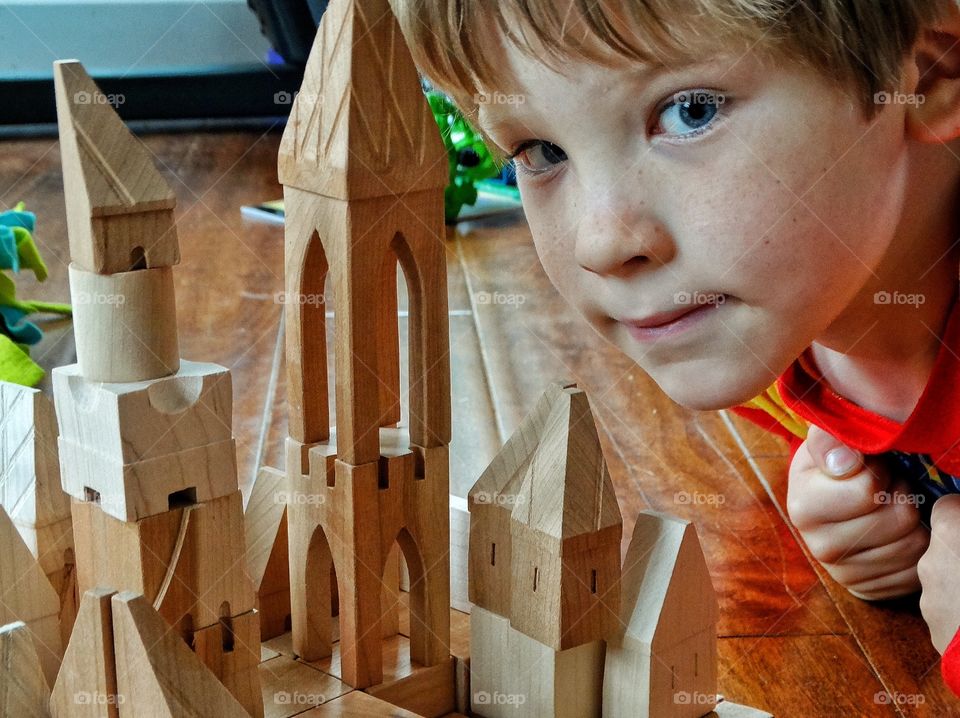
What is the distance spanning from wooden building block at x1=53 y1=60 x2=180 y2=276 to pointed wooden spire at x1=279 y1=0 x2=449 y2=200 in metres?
0.08

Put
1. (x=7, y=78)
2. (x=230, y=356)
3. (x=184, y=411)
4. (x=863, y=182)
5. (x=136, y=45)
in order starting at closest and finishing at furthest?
1. (x=184, y=411)
2. (x=863, y=182)
3. (x=230, y=356)
4. (x=7, y=78)
5. (x=136, y=45)

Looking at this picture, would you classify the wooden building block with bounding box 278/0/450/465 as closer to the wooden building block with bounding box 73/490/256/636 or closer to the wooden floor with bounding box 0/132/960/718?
the wooden building block with bounding box 73/490/256/636

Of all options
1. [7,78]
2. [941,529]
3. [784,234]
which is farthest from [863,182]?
[7,78]

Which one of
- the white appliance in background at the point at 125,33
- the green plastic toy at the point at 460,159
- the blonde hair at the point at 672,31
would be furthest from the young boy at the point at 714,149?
the white appliance in background at the point at 125,33

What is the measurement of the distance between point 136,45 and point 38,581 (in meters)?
Result: 2.72

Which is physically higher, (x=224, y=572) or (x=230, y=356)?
(x=230, y=356)

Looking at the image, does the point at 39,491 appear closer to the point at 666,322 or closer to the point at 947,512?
the point at 666,322

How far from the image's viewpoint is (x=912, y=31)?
587 mm

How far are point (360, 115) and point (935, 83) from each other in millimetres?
287

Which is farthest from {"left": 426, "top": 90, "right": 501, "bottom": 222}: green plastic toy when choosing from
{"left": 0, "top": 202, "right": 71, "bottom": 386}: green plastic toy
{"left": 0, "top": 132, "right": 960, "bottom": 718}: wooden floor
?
{"left": 0, "top": 202, "right": 71, "bottom": 386}: green plastic toy

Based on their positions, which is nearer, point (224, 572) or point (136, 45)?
point (224, 572)

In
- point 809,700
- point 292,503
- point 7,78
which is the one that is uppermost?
point 7,78

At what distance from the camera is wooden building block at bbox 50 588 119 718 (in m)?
0.45

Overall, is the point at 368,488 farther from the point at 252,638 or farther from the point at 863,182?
the point at 863,182
